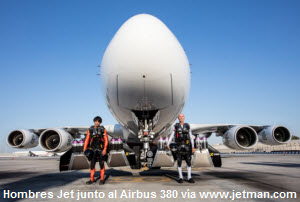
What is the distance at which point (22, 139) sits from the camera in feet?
47.0

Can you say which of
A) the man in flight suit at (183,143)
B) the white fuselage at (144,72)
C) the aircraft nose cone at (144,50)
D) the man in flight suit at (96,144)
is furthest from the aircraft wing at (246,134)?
the man in flight suit at (96,144)

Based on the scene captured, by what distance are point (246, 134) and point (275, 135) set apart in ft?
9.47

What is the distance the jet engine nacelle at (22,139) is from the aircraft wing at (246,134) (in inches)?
393

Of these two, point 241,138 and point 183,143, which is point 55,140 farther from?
point 241,138

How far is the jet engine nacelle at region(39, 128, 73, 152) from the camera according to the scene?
1204 cm

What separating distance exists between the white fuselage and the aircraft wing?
5.20 metres

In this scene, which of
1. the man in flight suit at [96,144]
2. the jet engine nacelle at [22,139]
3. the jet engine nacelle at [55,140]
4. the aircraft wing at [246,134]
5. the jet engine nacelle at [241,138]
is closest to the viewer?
the man in flight suit at [96,144]

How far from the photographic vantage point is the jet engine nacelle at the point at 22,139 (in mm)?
13859

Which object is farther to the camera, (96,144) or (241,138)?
(241,138)

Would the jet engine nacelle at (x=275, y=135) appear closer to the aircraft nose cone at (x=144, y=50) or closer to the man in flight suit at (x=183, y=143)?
the aircraft nose cone at (x=144, y=50)

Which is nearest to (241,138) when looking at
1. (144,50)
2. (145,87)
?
(145,87)

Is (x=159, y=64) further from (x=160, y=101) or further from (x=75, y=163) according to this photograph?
(x=75, y=163)

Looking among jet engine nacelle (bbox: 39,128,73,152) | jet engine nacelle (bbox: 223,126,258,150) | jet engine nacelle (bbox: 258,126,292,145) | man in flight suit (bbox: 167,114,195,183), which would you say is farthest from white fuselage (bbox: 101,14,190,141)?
jet engine nacelle (bbox: 258,126,292,145)

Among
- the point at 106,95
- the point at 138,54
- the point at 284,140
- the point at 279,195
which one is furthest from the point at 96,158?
the point at 284,140
